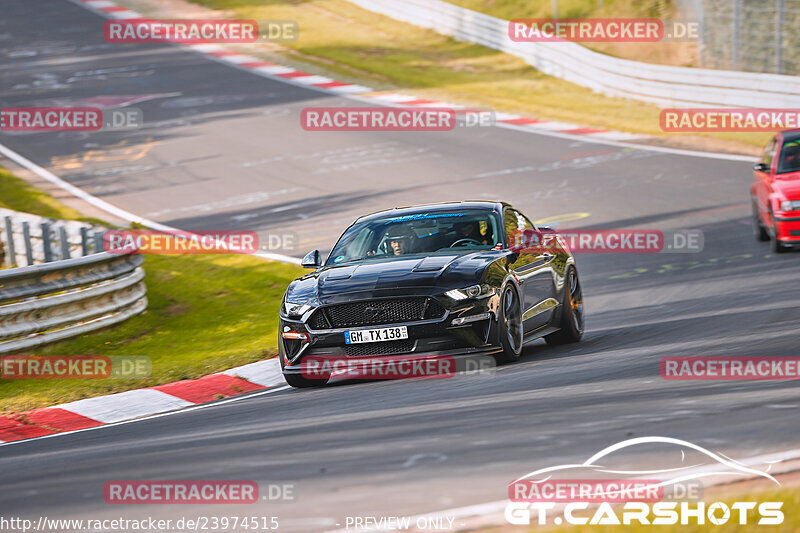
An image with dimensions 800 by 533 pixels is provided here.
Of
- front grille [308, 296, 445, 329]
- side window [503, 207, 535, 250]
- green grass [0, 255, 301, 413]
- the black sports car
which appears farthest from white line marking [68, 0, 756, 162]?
front grille [308, 296, 445, 329]

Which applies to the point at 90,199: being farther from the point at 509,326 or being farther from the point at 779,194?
the point at 509,326

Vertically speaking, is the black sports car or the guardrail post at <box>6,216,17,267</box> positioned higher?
the black sports car

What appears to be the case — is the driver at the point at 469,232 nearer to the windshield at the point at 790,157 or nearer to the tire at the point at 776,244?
the tire at the point at 776,244

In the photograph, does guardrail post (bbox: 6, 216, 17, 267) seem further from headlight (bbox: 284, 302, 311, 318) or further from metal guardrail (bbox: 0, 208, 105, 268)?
headlight (bbox: 284, 302, 311, 318)

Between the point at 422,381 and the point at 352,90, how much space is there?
78.2 feet

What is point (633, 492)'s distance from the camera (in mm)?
5168

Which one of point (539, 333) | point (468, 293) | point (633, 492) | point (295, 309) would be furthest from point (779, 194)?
point (633, 492)

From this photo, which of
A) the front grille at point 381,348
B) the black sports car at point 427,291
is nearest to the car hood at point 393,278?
the black sports car at point 427,291

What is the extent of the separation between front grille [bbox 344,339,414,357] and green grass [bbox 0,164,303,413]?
8.13 ft

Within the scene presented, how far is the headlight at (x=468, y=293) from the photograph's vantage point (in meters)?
9.05

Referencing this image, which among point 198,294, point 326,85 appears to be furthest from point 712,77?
point 198,294

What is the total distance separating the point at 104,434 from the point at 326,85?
82.5ft

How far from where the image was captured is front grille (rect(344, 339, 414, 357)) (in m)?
9.03

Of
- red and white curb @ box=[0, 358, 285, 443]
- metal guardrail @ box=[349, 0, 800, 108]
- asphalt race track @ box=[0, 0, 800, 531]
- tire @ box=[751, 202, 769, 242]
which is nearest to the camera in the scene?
asphalt race track @ box=[0, 0, 800, 531]
